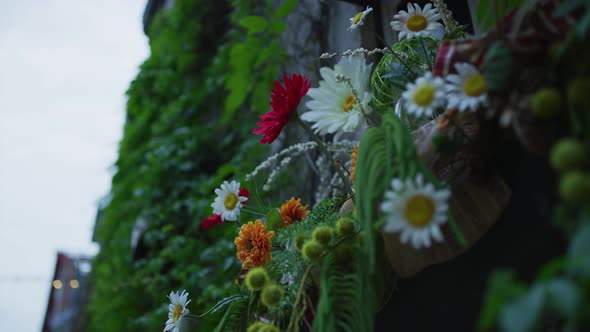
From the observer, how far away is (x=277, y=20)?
69.2 inches

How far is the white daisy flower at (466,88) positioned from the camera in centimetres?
47

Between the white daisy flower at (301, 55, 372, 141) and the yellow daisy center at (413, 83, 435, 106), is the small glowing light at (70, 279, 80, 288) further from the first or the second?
the yellow daisy center at (413, 83, 435, 106)

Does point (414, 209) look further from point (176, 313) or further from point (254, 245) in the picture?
point (176, 313)

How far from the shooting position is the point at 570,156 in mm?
358

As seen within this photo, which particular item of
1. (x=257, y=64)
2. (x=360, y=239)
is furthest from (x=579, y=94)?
(x=257, y=64)

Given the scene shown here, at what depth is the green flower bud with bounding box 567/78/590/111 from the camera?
0.38 meters

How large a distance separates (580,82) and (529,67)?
0.19 ft

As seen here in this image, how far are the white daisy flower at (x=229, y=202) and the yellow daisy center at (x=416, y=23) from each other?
402 mm

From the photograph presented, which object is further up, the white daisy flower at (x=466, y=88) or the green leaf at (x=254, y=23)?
the green leaf at (x=254, y=23)


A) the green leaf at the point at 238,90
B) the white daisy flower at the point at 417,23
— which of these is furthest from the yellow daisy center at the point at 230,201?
the green leaf at the point at 238,90

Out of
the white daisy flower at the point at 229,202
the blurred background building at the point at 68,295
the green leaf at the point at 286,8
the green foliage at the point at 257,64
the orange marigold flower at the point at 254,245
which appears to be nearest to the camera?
the orange marigold flower at the point at 254,245

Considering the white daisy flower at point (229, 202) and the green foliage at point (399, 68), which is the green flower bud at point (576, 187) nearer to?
the green foliage at point (399, 68)

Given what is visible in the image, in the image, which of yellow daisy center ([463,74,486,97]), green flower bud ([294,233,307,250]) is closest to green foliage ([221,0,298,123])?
green flower bud ([294,233,307,250])

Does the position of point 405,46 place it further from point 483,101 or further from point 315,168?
point 315,168
